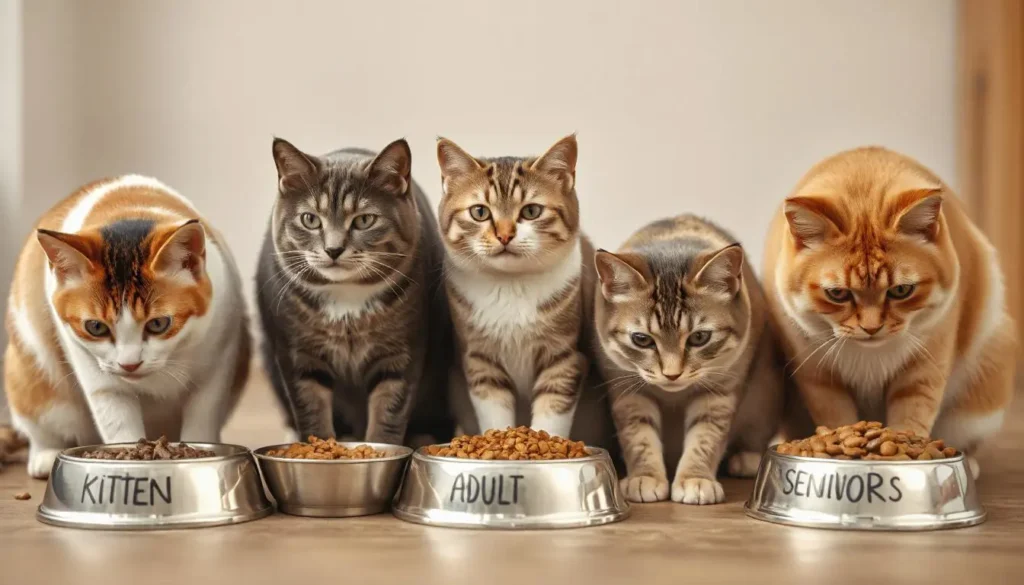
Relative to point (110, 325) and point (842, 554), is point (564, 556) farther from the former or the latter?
point (110, 325)

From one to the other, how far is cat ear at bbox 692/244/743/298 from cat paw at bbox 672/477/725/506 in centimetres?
39

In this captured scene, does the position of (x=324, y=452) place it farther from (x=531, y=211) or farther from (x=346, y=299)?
(x=531, y=211)

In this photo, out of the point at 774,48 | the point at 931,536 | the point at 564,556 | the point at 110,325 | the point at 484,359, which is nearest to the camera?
the point at 564,556

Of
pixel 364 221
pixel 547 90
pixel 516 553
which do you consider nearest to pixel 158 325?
pixel 364 221

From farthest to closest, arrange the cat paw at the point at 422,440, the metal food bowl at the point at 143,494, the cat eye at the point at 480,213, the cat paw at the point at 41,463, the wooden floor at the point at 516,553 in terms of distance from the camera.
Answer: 1. the cat paw at the point at 422,440
2. the cat paw at the point at 41,463
3. the cat eye at the point at 480,213
4. the metal food bowl at the point at 143,494
5. the wooden floor at the point at 516,553

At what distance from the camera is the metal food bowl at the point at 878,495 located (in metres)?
1.99

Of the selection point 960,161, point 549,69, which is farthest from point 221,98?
point 960,161

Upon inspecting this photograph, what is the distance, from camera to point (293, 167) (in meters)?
2.36

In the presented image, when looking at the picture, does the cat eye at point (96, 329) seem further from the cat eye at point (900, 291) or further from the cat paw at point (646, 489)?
the cat eye at point (900, 291)

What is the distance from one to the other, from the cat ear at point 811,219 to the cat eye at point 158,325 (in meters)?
1.28

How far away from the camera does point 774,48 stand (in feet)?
15.6

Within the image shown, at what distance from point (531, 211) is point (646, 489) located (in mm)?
632

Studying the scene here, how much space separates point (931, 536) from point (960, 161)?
10.6ft

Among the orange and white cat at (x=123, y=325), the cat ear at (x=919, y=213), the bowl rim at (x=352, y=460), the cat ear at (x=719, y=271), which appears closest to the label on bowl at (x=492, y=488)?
the bowl rim at (x=352, y=460)
